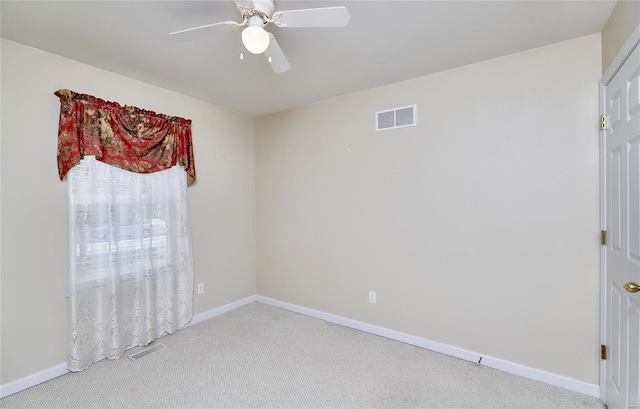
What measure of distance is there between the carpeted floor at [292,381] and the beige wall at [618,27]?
2.23 m

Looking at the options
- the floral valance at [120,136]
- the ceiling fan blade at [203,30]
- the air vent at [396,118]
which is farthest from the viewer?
the air vent at [396,118]

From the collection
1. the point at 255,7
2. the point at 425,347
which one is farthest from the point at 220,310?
the point at 255,7

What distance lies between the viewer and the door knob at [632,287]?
1433mm

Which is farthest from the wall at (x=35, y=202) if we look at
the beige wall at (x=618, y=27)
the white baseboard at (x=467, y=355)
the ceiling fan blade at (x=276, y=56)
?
the beige wall at (x=618, y=27)

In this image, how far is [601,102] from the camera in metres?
1.98

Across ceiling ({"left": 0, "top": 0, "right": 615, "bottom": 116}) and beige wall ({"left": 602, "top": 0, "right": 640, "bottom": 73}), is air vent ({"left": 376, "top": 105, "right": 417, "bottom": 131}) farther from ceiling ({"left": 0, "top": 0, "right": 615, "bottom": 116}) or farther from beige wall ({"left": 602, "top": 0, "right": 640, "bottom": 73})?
beige wall ({"left": 602, "top": 0, "right": 640, "bottom": 73})

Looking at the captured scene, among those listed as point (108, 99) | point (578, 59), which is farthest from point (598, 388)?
point (108, 99)

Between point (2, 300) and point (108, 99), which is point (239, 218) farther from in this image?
point (2, 300)

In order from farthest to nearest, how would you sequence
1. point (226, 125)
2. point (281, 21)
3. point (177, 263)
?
point (226, 125)
point (177, 263)
point (281, 21)

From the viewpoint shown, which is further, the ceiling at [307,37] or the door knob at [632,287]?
the ceiling at [307,37]

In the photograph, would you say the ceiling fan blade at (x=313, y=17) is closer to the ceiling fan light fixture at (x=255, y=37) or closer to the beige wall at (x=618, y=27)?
the ceiling fan light fixture at (x=255, y=37)

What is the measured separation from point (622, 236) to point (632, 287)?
14.7 inches

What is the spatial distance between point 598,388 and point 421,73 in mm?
2673

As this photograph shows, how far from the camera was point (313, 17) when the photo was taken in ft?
4.87
